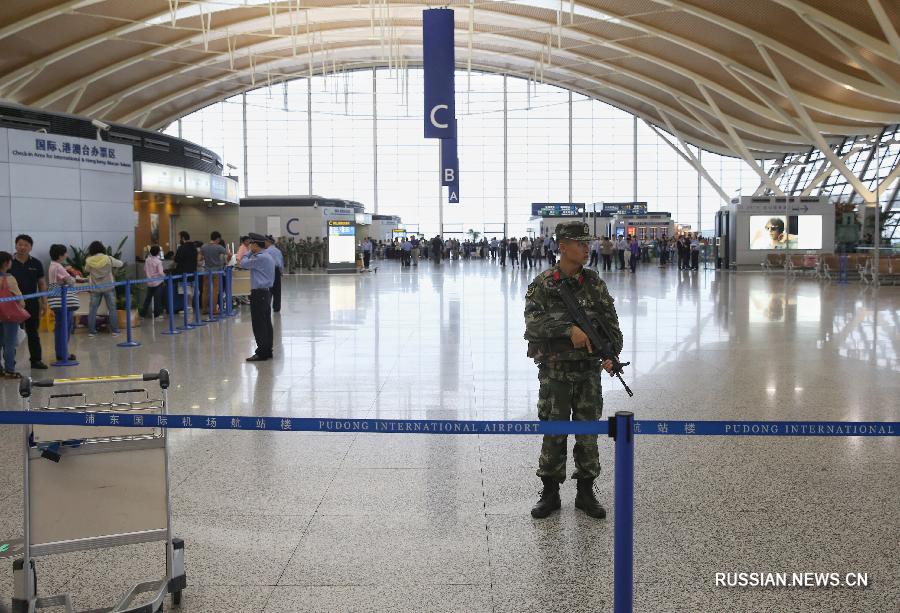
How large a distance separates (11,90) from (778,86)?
3542 centimetres

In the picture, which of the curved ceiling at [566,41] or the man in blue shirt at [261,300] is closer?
the man in blue shirt at [261,300]

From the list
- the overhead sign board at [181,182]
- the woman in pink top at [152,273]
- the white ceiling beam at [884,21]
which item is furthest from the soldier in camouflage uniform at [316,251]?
the white ceiling beam at [884,21]

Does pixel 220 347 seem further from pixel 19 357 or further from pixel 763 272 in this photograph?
pixel 763 272

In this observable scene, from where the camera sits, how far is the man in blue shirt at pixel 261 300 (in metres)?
11.1

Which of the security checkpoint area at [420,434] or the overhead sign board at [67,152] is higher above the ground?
the overhead sign board at [67,152]

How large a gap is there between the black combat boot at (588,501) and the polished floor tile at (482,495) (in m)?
0.06

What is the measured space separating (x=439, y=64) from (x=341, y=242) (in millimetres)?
19945

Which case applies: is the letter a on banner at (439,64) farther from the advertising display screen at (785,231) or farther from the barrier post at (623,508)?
the advertising display screen at (785,231)

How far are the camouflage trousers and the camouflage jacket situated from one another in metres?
0.13

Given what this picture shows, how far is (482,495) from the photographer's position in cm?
523

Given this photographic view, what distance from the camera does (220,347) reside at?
1263cm

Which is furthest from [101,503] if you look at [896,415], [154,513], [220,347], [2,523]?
[220,347]

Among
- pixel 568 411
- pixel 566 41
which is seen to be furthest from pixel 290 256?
pixel 568 411

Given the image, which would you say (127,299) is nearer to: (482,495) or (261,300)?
(261,300)
